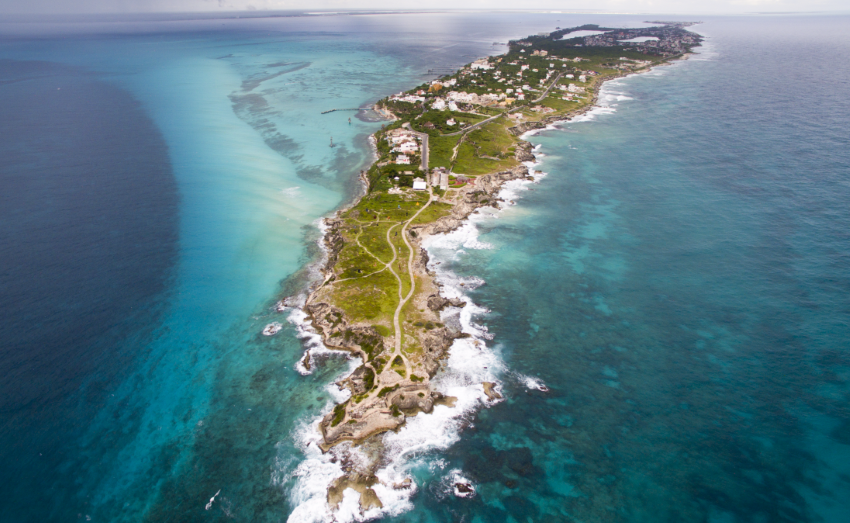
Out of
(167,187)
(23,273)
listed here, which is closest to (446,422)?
(23,273)

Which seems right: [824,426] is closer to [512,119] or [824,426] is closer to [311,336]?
[311,336]

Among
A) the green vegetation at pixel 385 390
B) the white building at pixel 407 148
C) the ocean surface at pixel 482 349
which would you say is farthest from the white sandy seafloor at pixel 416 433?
the white building at pixel 407 148

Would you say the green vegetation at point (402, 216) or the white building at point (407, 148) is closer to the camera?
the green vegetation at point (402, 216)

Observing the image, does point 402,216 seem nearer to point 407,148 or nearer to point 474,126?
point 407,148

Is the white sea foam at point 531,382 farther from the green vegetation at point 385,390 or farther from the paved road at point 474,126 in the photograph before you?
the paved road at point 474,126

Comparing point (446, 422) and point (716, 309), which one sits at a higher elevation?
point (716, 309)
